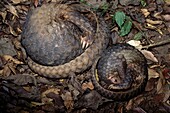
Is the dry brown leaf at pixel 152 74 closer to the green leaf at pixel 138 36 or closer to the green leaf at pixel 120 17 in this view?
the green leaf at pixel 138 36

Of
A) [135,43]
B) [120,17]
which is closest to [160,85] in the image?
[135,43]

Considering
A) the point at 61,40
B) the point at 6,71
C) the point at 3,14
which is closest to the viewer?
the point at 61,40

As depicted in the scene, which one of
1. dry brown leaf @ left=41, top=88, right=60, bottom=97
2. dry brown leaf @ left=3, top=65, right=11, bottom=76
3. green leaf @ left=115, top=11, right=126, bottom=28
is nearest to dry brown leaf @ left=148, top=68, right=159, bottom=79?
green leaf @ left=115, top=11, right=126, bottom=28

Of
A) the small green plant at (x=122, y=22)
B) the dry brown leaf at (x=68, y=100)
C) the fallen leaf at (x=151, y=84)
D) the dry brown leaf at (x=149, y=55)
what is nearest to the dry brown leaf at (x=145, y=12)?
the small green plant at (x=122, y=22)

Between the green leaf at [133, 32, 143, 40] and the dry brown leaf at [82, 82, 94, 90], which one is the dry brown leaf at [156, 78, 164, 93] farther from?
the dry brown leaf at [82, 82, 94, 90]

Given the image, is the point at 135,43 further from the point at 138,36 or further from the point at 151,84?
the point at 151,84

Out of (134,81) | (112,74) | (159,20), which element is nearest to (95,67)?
(112,74)
